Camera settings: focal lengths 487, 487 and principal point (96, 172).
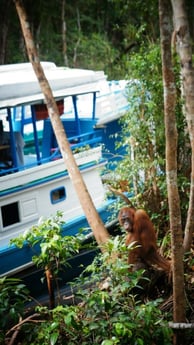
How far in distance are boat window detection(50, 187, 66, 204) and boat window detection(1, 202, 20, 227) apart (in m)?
0.73

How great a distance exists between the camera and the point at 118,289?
429 centimetres

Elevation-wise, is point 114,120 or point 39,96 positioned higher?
point 39,96

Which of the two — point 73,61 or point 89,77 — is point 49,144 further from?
point 73,61

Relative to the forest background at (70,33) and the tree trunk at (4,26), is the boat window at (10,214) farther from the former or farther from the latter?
the forest background at (70,33)

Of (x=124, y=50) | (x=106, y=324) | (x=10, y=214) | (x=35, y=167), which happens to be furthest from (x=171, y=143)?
(x=124, y=50)

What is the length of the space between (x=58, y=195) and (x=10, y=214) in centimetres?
104

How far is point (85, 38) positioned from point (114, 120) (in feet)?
30.2

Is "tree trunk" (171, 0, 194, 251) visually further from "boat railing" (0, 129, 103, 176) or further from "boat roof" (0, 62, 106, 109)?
"boat railing" (0, 129, 103, 176)

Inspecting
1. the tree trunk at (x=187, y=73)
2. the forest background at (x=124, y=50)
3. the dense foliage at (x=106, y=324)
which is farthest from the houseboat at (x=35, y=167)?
the dense foliage at (x=106, y=324)

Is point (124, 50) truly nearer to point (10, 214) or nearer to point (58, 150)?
point (58, 150)

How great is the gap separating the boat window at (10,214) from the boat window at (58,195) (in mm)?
730

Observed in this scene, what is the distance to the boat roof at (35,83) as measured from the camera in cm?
769

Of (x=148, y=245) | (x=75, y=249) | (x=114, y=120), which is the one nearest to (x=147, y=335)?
(x=75, y=249)

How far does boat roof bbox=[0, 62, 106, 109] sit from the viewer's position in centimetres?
769
